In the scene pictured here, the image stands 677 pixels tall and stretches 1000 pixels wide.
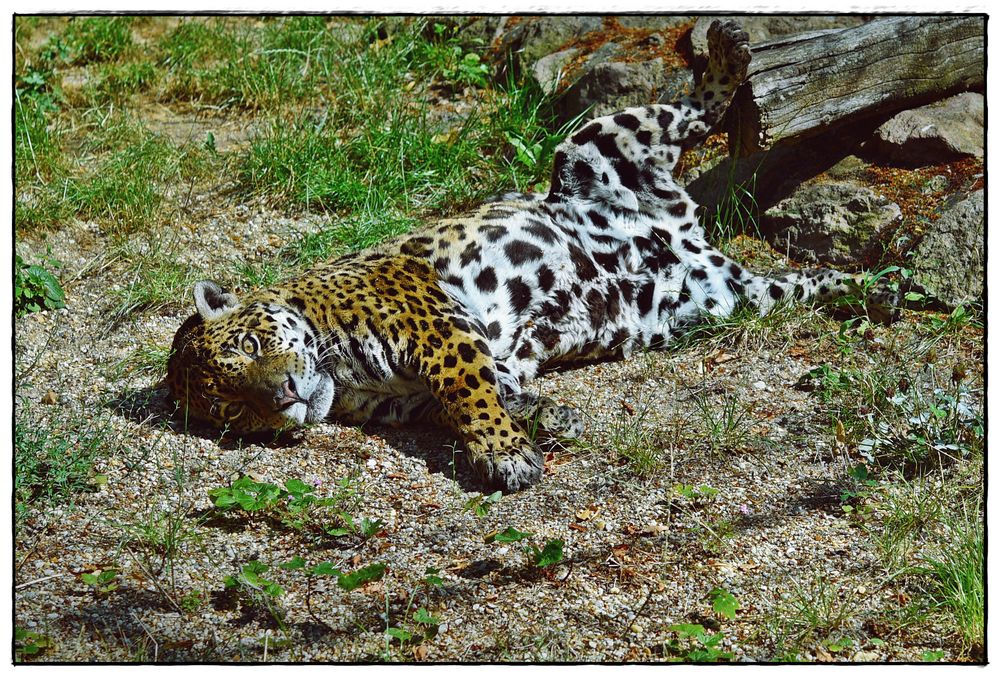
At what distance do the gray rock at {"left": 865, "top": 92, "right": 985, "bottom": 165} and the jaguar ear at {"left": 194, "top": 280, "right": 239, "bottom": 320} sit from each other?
4833 mm

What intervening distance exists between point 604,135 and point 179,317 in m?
3.38

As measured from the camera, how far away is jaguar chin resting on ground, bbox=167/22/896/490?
590cm

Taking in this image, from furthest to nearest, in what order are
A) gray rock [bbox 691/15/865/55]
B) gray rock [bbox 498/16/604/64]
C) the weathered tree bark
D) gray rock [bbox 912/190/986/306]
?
gray rock [bbox 498/16/604/64], gray rock [bbox 691/15/865/55], the weathered tree bark, gray rock [bbox 912/190/986/306]

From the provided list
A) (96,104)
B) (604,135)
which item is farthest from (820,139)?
(96,104)

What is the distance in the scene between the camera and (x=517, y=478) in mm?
5562

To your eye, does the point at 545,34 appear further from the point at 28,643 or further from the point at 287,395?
the point at 28,643

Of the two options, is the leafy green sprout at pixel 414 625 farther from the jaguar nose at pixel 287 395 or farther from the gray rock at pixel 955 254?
the gray rock at pixel 955 254

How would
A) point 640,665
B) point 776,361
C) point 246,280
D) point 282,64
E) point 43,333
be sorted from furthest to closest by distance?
point 282,64 → point 246,280 → point 43,333 → point 776,361 → point 640,665

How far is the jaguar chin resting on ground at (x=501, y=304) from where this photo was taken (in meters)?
5.90

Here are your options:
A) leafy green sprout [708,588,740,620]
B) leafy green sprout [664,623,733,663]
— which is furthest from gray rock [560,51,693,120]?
leafy green sprout [664,623,733,663]

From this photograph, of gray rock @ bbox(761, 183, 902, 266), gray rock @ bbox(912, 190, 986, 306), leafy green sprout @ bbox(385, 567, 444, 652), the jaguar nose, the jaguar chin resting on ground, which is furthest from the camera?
gray rock @ bbox(761, 183, 902, 266)

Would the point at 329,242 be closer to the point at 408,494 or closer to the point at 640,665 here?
the point at 408,494

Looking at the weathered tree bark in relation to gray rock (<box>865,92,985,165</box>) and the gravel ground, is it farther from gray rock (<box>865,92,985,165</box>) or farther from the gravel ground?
the gravel ground

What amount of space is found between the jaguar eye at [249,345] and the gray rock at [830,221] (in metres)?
3.99
